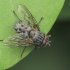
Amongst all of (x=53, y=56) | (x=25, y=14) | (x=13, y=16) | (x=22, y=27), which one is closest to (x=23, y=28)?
(x=22, y=27)

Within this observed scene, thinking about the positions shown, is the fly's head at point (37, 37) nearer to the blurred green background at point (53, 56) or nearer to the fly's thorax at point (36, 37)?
the fly's thorax at point (36, 37)

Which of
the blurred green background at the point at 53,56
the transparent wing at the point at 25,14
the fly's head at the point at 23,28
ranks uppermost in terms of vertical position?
the transparent wing at the point at 25,14

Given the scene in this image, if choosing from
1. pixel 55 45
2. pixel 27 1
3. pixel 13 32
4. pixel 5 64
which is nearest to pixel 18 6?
pixel 27 1

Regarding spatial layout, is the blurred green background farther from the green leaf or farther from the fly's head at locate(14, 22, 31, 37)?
the green leaf

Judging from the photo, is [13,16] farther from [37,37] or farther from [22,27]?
[37,37]

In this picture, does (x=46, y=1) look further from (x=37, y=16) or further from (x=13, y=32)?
(x=13, y=32)

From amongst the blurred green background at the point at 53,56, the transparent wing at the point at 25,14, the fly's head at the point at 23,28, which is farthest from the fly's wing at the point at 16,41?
the blurred green background at the point at 53,56
